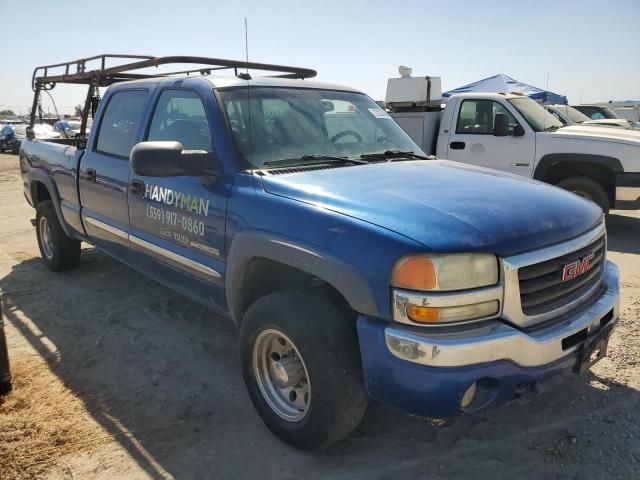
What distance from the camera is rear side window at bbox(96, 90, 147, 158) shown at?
12.8ft

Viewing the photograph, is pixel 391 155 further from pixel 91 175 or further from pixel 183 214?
pixel 91 175

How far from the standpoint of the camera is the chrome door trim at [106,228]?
3.93 metres

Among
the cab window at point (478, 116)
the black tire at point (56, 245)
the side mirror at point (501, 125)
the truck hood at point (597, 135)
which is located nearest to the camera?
the black tire at point (56, 245)

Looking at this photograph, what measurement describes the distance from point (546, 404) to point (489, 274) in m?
1.33

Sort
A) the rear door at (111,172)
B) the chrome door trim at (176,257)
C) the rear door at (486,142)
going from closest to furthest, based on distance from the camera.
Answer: the chrome door trim at (176,257) < the rear door at (111,172) < the rear door at (486,142)

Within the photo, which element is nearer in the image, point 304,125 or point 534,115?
point 304,125

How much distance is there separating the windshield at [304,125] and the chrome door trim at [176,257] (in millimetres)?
702

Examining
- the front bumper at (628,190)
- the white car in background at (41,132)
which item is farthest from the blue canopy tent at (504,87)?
the white car in background at (41,132)

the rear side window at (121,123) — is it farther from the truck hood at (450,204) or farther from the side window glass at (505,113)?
the side window glass at (505,113)

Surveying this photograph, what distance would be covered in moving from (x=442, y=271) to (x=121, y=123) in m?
3.06

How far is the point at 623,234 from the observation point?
23.6ft

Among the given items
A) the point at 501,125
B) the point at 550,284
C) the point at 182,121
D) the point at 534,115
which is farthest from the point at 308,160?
the point at 534,115

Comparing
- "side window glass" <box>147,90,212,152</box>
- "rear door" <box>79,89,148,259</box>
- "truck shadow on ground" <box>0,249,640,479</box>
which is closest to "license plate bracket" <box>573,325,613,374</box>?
"truck shadow on ground" <box>0,249,640,479</box>

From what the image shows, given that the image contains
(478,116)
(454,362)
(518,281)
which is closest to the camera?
(454,362)
